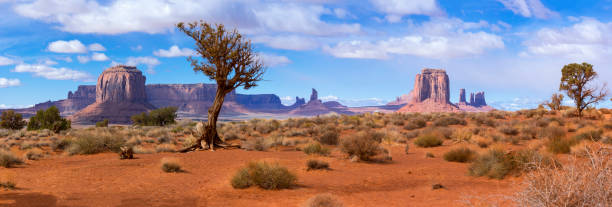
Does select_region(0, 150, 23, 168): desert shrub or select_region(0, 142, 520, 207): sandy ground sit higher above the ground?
select_region(0, 150, 23, 168): desert shrub

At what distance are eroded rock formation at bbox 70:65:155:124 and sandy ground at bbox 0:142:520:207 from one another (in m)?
153

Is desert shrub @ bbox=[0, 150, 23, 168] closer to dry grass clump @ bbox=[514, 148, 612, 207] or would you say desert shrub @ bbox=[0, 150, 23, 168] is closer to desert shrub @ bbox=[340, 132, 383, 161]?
desert shrub @ bbox=[340, 132, 383, 161]

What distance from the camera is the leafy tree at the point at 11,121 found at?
4525 cm

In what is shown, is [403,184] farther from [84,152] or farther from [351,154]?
[84,152]

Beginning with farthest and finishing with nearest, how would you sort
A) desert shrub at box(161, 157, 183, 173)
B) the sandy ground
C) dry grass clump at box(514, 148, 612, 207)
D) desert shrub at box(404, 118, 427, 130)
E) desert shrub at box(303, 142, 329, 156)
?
desert shrub at box(404, 118, 427, 130) < desert shrub at box(303, 142, 329, 156) < desert shrub at box(161, 157, 183, 173) < the sandy ground < dry grass clump at box(514, 148, 612, 207)

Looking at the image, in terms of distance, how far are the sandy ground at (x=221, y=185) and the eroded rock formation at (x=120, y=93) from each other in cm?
15279

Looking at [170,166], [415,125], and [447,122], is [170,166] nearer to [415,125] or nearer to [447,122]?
[415,125]

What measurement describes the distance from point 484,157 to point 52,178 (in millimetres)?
12833

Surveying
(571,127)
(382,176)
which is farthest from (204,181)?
(571,127)

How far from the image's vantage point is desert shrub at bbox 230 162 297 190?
9.92 meters

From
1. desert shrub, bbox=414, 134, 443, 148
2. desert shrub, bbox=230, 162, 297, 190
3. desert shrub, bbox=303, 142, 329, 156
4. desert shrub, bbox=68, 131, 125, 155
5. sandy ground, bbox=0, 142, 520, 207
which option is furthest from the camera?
desert shrub, bbox=414, 134, 443, 148

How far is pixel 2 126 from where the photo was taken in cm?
4509

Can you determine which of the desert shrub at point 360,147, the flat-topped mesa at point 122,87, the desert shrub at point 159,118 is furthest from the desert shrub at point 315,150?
the flat-topped mesa at point 122,87

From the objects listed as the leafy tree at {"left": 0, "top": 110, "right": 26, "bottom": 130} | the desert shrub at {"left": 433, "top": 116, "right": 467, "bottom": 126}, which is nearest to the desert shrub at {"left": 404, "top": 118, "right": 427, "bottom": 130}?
the desert shrub at {"left": 433, "top": 116, "right": 467, "bottom": 126}
